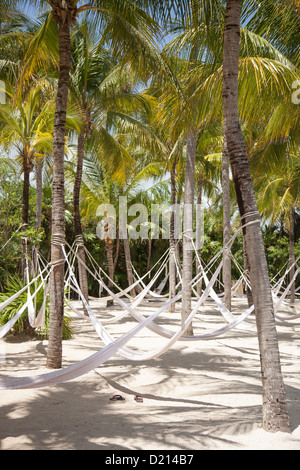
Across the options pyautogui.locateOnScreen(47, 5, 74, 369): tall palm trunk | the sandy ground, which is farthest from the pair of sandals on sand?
pyautogui.locateOnScreen(47, 5, 74, 369): tall palm trunk

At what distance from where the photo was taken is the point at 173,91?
16.3 feet

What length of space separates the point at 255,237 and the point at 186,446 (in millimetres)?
1318

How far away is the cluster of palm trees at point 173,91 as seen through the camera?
119 inches

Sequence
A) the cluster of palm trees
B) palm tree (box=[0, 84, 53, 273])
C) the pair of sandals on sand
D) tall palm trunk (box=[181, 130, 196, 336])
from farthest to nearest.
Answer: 1. palm tree (box=[0, 84, 53, 273])
2. tall palm trunk (box=[181, 130, 196, 336])
3. the pair of sandals on sand
4. the cluster of palm trees

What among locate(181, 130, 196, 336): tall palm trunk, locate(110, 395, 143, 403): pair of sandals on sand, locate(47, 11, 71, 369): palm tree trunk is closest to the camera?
locate(110, 395, 143, 403): pair of sandals on sand

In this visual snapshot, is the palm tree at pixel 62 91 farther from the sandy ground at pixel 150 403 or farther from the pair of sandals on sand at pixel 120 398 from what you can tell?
the pair of sandals on sand at pixel 120 398

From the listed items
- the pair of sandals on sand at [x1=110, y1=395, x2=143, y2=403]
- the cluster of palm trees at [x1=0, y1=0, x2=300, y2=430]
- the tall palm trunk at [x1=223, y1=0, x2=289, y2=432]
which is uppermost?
the cluster of palm trees at [x1=0, y1=0, x2=300, y2=430]

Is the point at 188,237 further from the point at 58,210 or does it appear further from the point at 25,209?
the point at 25,209

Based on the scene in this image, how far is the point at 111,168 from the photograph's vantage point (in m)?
9.33

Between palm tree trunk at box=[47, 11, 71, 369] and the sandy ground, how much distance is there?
320 millimetres

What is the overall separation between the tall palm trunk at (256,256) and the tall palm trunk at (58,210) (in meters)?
1.91

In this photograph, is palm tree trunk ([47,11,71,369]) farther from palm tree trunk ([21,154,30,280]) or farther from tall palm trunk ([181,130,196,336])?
palm tree trunk ([21,154,30,280])

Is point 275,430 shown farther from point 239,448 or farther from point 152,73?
point 152,73

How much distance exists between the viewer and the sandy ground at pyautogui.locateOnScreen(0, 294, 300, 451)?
2.53 meters
